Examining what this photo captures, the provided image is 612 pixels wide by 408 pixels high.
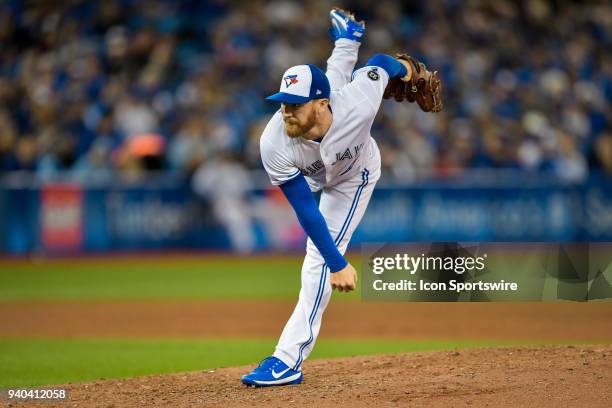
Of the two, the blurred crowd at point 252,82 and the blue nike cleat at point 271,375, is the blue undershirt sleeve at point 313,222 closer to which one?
the blue nike cleat at point 271,375

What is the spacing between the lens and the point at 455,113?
16.8 meters

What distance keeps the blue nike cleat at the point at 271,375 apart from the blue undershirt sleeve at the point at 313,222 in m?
0.83

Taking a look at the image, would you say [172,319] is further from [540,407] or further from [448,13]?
[448,13]

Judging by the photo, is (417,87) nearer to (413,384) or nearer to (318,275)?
(318,275)

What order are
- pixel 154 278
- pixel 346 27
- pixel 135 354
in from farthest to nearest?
pixel 154 278 < pixel 135 354 < pixel 346 27

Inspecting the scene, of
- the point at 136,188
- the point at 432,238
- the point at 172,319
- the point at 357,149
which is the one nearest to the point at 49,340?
the point at 172,319

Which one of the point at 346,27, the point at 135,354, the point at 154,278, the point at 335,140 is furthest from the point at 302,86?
the point at 154,278

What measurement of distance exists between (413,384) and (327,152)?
1.49 m

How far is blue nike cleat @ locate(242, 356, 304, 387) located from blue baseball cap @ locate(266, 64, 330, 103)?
5.28ft

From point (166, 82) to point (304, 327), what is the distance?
11.9m

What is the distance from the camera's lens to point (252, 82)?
16875mm

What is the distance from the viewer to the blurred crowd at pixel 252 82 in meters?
15.9
